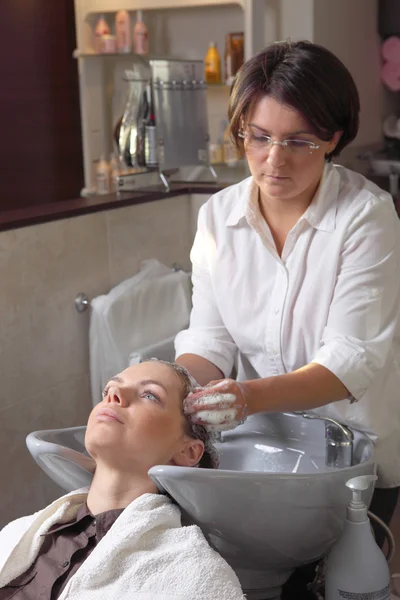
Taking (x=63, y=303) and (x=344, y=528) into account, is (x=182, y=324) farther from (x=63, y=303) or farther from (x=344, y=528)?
(x=344, y=528)

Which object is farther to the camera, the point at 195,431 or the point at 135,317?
the point at 135,317

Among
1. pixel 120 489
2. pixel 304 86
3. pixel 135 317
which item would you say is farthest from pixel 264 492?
pixel 135 317

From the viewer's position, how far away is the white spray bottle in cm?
129

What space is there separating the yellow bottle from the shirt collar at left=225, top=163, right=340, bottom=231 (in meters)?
1.86

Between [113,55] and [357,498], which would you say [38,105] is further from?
[357,498]

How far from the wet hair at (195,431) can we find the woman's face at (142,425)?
11 millimetres

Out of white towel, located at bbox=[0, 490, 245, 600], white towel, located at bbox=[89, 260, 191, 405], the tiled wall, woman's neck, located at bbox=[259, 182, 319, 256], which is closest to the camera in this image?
white towel, located at bbox=[0, 490, 245, 600]

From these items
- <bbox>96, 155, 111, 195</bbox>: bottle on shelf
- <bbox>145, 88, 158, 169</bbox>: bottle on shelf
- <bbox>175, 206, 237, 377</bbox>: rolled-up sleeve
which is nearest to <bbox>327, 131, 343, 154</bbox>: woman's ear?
<bbox>175, 206, 237, 377</bbox>: rolled-up sleeve

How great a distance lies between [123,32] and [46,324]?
5.22 ft

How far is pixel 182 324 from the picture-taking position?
2.59 meters

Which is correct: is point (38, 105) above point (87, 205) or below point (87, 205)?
above

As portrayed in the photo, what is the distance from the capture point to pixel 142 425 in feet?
4.39

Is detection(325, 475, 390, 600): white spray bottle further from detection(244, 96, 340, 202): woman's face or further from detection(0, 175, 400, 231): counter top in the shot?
detection(0, 175, 400, 231): counter top

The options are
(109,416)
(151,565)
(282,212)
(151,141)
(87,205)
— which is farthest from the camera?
(151,141)
